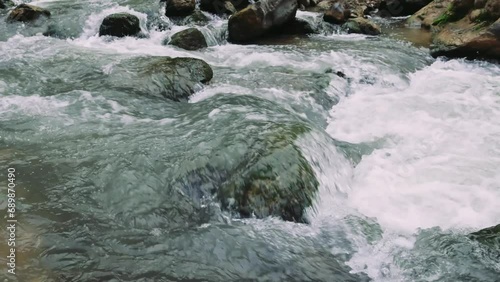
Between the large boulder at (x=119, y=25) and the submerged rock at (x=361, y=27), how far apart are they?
585 centimetres

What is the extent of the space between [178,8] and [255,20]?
2.60 meters

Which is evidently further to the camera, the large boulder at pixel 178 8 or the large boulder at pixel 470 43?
the large boulder at pixel 178 8

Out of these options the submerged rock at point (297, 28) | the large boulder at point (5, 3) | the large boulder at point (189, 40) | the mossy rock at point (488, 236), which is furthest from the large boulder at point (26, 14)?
the mossy rock at point (488, 236)

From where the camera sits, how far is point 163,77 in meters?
7.75

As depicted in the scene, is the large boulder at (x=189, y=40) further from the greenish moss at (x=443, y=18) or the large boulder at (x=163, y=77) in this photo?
the greenish moss at (x=443, y=18)

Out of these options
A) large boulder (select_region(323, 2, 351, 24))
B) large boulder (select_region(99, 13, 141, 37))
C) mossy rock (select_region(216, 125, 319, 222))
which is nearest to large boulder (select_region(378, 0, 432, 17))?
large boulder (select_region(323, 2, 351, 24))

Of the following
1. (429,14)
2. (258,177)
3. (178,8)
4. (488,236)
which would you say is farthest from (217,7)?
(488,236)

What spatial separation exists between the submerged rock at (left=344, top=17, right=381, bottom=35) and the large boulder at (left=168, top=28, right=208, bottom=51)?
436 cm

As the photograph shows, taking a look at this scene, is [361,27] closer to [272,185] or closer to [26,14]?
[272,185]

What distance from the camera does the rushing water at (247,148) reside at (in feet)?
12.8

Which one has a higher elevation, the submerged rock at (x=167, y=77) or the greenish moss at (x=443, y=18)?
the greenish moss at (x=443, y=18)

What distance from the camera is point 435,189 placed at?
205 inches

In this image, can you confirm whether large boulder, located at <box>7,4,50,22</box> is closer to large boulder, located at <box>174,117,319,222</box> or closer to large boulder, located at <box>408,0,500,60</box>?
large boulder, located at <box>174,117,319,222</box>

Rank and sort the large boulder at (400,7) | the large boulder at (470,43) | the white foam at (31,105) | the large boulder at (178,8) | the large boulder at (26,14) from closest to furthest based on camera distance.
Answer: the white foam at (31,105)
the large boulder at (470,43)
the large boulder at (26,14)
the large boulder at (178,8)
the large boulder at (400,7)
